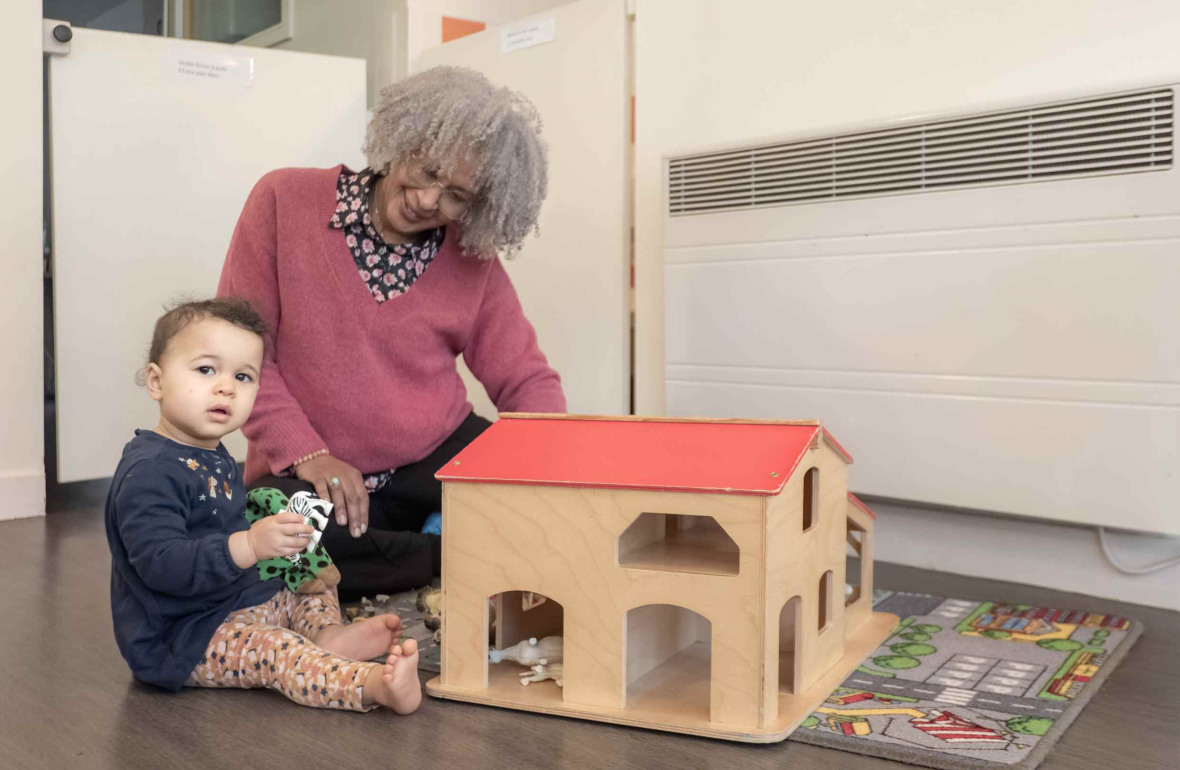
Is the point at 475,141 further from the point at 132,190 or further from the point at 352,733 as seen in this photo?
the point at 132,190

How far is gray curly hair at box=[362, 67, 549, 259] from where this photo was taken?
5.31 ft

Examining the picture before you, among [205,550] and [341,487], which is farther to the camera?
[341,487]

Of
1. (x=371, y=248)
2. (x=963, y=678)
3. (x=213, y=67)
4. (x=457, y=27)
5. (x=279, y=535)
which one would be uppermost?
(x=457, y=27)

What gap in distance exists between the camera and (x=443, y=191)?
1.65m

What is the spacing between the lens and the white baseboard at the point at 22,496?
7.96 feet

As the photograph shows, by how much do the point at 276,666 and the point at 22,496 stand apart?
1.53 m

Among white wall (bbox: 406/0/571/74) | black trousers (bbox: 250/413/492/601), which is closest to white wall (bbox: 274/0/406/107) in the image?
white wall (bbox: 406/0/571/74)

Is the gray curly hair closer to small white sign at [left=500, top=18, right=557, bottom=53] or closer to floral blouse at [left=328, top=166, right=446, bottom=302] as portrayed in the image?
floral blouse at [left=328, top=166, right=446, bottom=302]

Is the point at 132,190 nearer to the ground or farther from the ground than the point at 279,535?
farther from the ground

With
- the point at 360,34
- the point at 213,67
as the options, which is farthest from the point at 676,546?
the point at 360,34

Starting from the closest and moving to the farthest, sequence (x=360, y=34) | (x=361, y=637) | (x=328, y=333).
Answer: (x=361, y=637), (x=328, y=333), (x=360, y=34)

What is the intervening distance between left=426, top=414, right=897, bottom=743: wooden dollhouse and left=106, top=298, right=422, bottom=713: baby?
5.2 inches

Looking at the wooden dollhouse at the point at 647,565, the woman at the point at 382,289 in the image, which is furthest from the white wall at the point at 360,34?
the wooden dollhouse at the point at 647,565

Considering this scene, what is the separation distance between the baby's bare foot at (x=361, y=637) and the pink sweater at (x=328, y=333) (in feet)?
1.22
